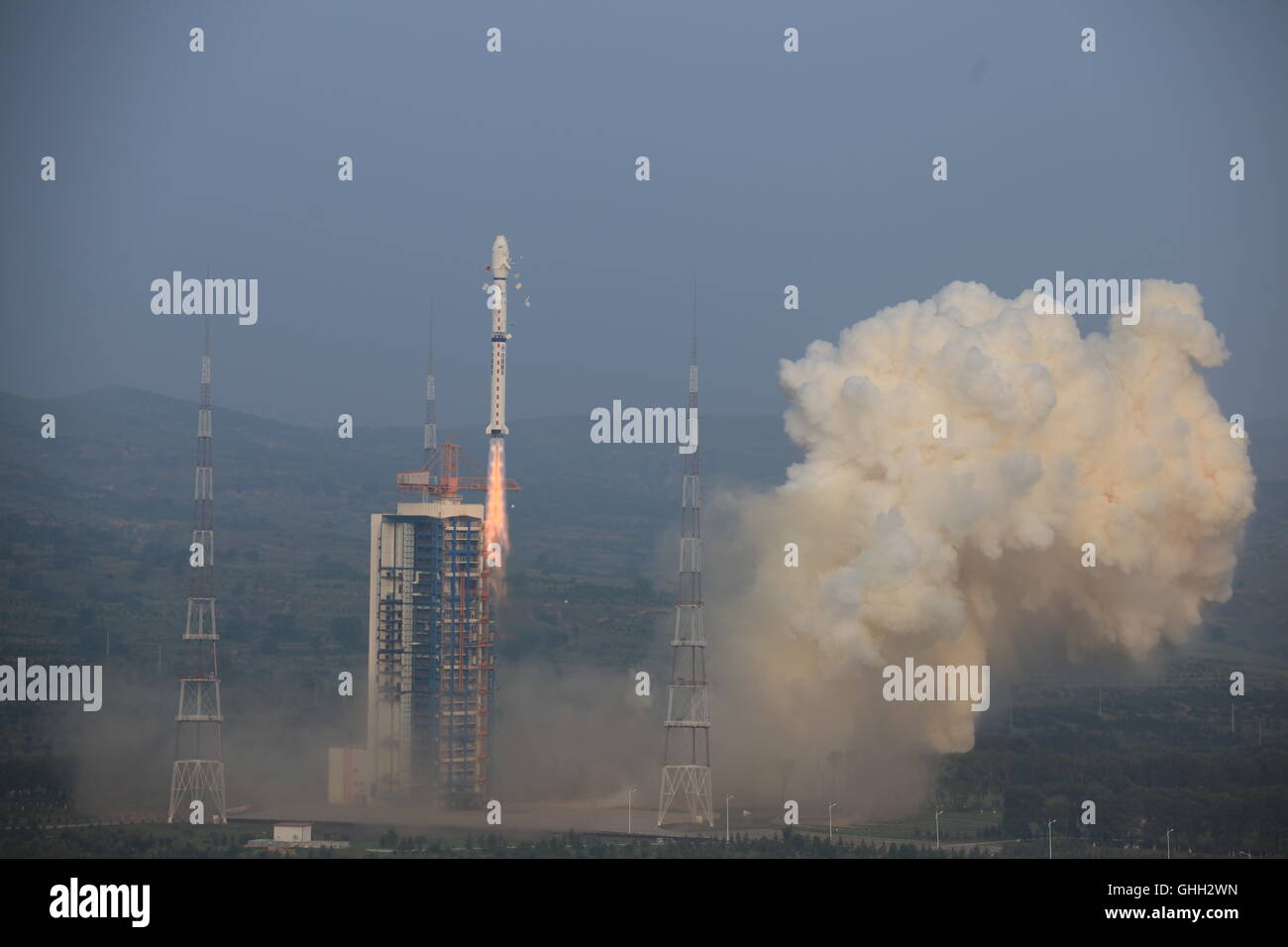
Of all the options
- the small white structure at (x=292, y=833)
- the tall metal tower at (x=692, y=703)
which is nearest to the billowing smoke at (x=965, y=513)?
the tall metal tower at (x=692, y=703)

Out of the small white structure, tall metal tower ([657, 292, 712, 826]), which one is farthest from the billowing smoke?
the small white structure

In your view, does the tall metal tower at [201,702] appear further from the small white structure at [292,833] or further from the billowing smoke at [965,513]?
the billowing smoke at [965,513]

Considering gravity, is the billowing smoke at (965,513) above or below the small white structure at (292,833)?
above

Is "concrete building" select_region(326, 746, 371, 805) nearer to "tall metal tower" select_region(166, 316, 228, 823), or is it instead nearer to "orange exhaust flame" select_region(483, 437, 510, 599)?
"tall metal tower" select_region(166, 316, 228, 823)

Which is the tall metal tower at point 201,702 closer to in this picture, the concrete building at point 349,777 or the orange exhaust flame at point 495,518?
the concrete building at point 349,777

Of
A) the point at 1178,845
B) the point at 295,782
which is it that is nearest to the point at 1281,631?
the point at 1178,845

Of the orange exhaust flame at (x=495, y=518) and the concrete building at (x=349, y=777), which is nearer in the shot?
the orange exhaust flame at (x=495, y=518)

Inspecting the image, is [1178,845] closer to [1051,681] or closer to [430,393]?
[430,393]

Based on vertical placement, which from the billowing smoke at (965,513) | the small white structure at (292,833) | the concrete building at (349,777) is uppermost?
the billowing smoke at (965,513)
